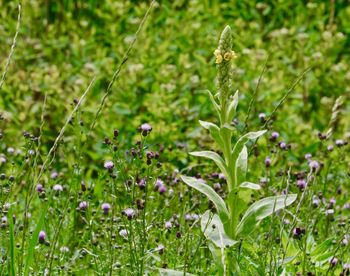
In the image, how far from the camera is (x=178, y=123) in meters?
5.02

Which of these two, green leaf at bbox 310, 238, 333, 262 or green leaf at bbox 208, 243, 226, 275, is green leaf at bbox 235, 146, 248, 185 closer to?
green leaf at bbox 208, 243, 226, 275

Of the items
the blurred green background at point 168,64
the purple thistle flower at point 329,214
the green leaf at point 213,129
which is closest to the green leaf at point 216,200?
the green leaf at point 213,129

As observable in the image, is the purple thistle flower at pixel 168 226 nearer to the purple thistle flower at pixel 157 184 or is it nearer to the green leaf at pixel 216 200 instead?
the purple thistle flower at pixel 157 184

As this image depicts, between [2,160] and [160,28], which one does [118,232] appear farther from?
[160,28]

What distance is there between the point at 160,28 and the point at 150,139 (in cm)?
172

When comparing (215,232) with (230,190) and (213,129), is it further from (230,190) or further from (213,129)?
(213,129)

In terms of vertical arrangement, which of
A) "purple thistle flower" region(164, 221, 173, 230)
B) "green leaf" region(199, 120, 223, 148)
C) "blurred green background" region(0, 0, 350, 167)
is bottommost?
"purple thistle flower" region(164, 221, 173, 230)

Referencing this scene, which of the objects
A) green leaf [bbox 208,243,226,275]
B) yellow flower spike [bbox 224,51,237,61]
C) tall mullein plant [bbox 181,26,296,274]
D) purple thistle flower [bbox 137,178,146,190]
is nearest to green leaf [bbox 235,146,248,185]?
tall mullein plant [bbox 181,26,296,274]

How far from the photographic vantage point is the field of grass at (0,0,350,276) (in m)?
3.14

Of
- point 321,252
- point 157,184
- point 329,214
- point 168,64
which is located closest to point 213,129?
point 321,252

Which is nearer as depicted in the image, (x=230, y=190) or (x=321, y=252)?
(x=230, y=190)

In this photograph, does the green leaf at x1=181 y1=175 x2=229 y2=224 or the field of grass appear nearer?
the green leaf at x1=181 y1=175 x2=229 y2=224

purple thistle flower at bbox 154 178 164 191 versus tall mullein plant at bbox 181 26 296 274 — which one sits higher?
purple thistle flower at bbox 154 178 164 191

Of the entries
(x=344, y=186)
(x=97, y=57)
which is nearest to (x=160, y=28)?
(x=97, y=57)
